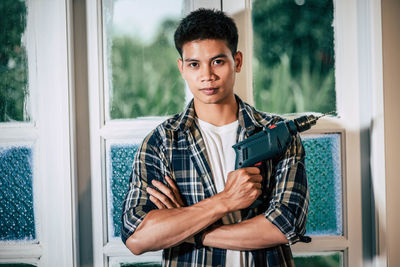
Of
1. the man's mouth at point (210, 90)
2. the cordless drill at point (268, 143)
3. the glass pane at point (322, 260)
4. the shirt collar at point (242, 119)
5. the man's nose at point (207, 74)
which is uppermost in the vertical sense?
the man's nose at point (207, 74)

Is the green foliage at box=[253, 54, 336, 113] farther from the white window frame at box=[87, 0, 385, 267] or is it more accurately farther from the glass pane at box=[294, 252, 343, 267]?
the glass pane at box=[294, 252, 343, 267]

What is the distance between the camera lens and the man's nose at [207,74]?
0.97m

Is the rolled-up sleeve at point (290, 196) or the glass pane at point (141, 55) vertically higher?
the glass pane at point (141, 55)

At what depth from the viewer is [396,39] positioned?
→ 1.31 meters

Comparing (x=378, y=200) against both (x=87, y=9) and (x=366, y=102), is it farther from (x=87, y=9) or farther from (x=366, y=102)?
(x=87, y=9)

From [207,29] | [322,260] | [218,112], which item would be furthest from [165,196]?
[322,260]

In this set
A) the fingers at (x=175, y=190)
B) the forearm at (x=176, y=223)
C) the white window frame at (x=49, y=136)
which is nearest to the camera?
the forearm at (x=176, y=223)

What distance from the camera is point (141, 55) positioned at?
4.52 ft

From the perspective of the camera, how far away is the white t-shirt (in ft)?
3.19

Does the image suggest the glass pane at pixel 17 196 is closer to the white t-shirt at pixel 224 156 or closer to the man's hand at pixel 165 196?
the man's hand at pixel 165 196

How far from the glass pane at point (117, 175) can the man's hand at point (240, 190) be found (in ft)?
2.05

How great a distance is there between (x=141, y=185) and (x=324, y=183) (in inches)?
35.6

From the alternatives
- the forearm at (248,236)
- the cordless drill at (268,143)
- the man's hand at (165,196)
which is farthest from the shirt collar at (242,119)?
the forearm at (248,236)

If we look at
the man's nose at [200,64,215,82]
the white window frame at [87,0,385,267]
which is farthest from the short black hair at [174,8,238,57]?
the white window frame at [87,0,385,267]
